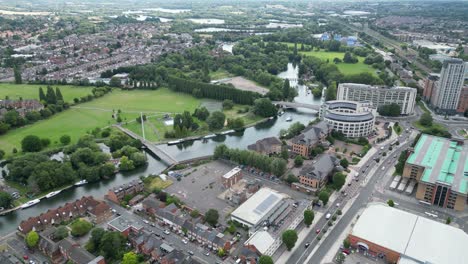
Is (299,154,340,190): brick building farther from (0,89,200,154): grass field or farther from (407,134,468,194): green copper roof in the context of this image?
(0,89,200,154): grass field

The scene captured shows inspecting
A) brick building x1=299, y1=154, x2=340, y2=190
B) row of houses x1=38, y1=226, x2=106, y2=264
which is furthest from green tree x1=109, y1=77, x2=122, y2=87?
brick building x1=299, y1=154, x2=340, y2=190

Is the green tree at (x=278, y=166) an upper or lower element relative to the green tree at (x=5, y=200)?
upper

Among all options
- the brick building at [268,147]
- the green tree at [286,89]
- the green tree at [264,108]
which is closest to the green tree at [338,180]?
the brick building at [268,147]

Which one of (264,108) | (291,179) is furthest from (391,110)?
(291,179)

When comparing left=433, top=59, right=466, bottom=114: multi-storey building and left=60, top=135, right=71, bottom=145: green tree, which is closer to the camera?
left=60, top=135, right=71, bottom=145: green tree

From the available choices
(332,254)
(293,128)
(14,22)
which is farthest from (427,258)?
(14,22)

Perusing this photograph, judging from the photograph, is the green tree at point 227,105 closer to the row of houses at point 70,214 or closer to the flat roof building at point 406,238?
the row of houses at point 70,214

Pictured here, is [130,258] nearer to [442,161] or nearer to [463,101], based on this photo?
[442,161]
